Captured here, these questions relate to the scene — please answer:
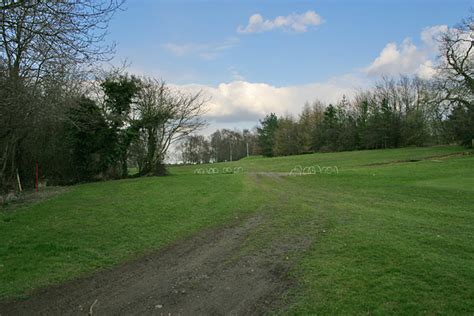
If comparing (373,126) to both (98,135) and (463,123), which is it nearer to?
(463,123)

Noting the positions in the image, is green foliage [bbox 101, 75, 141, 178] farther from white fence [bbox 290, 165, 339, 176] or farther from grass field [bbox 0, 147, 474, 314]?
white fence [bbox 290, 165, 339, 176]

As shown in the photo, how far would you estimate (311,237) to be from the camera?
7516mm

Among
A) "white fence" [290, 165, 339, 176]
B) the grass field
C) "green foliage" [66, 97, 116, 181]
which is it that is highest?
"green foliage" [66, 97, 116, 181]

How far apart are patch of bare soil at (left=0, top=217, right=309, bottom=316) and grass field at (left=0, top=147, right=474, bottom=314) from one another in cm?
35

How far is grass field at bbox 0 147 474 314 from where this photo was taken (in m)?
4.59

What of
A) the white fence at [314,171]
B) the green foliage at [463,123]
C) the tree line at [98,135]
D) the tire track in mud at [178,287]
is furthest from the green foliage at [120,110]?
the green foliage at [463,123]

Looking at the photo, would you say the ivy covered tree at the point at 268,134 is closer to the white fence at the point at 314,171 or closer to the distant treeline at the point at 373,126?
the distant treeline at the point at 373,126

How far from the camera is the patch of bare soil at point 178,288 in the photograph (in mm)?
4363

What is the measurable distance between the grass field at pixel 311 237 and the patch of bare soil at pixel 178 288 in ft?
1.14

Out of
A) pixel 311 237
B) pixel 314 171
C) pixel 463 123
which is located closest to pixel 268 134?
pixel 463 123

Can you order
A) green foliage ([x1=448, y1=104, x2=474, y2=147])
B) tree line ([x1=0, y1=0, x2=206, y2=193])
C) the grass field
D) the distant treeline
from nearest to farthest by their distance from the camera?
the grass field
tree line ([x1=0, y1=0, x2=206, y2=193])
green foliage ([x1=448, y1=104, x2=474, y2=147])
the distant treeline

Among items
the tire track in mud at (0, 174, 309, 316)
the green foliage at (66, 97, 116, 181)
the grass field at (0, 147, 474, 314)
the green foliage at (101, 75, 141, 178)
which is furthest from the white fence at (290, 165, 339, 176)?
the tire track in mud at (0, 174, 309, 316)

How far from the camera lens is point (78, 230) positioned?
8547mm

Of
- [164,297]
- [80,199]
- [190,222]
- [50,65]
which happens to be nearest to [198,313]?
[164,297]
